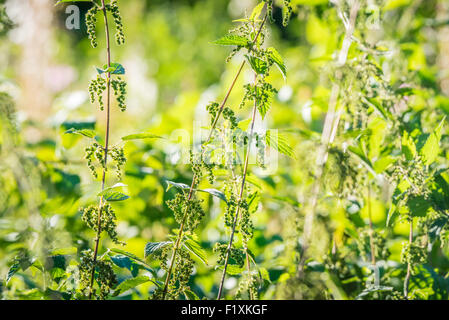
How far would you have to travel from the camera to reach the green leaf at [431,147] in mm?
823

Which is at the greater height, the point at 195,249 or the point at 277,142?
the point at 277,142

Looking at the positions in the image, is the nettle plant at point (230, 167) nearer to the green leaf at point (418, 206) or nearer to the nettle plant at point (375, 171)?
the nettle plant at point (375, 171)

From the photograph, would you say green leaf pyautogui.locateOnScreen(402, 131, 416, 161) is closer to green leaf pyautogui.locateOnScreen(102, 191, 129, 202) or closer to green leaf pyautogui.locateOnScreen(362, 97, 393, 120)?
green leaf pyautogui.locateOnScreen(362, 97, 393, 120)

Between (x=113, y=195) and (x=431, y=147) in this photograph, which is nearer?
(x=113, y=195)

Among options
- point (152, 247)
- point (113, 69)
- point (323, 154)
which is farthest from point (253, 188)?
point (113, 69)

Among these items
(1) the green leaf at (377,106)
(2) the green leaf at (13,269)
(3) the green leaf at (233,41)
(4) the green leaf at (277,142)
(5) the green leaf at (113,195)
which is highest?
(3) the green leaf at (233,41)

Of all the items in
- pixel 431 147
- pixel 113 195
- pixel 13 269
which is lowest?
pixel 13 269

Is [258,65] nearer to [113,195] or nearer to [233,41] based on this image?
[233,41]

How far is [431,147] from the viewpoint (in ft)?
2.73

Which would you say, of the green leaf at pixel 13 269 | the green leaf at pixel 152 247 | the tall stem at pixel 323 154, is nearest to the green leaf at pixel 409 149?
the tall stem at pixel 323 154

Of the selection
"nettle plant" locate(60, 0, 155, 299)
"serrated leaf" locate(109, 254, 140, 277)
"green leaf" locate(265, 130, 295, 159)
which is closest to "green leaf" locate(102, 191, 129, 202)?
"nettle plant" locate(60, 0, 155, 299)

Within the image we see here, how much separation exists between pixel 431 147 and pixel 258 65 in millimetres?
406

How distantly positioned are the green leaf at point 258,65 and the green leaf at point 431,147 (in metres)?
0.38
